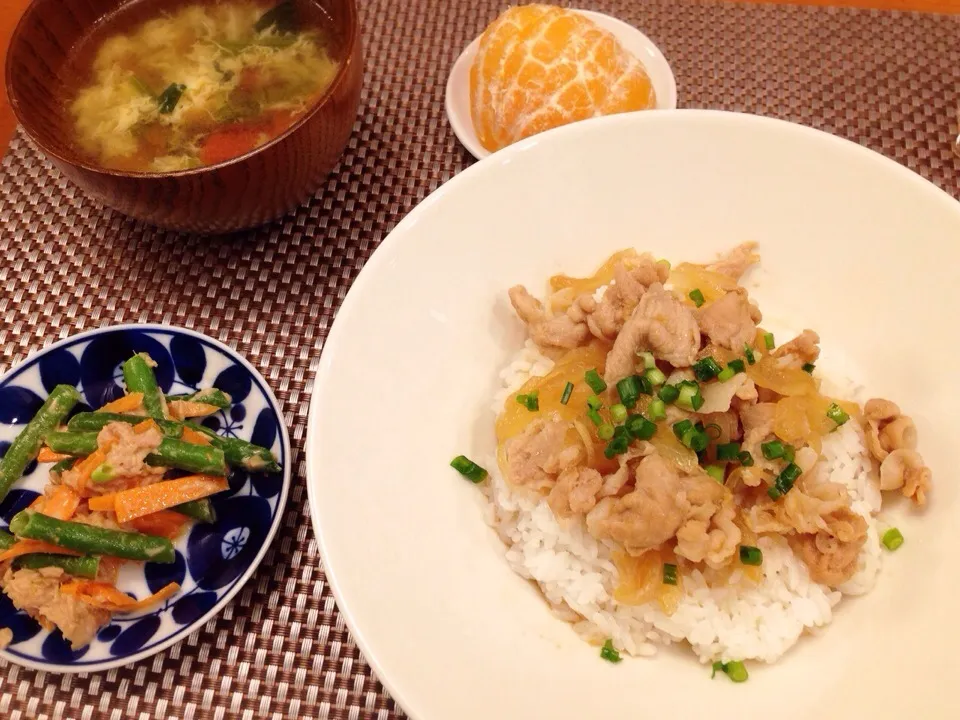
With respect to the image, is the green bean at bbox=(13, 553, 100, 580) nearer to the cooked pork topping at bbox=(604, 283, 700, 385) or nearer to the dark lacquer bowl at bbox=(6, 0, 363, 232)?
the dark lacquer bowl at bbox=(6, 0, 363, 232)

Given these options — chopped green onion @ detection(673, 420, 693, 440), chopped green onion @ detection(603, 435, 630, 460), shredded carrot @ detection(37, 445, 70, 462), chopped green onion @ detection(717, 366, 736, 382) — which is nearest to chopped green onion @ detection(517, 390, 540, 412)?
chopped green onion @ detection(603, 435, 630, 460)

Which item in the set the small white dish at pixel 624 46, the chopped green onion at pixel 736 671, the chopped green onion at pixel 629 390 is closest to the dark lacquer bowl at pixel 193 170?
the small white dish at pixel 624 46

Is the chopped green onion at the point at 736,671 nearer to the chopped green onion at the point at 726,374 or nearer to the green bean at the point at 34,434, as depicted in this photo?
the chopped green onion at the point at 726,374

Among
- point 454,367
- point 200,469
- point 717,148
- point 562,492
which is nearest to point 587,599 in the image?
point 562,492

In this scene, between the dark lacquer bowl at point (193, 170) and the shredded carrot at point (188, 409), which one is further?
the shredded carrot at point (188, 409)

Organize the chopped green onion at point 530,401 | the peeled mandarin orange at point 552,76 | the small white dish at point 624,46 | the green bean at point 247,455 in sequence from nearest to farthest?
1. the chopped green onion at point 530,401
2. the green bean at point 247,455
3. the peeled mandarin orange at point 552,76
4. the small white dish at point 624,46
